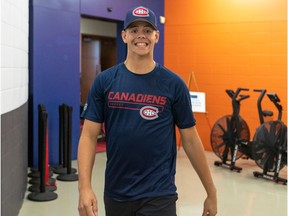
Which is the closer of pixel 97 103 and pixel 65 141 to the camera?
pixel 97 103

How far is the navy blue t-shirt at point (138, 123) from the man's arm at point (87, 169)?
6 centimetres

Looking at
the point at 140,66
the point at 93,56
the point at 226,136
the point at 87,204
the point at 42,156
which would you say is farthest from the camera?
the point at 93,56

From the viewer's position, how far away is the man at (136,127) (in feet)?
6.64

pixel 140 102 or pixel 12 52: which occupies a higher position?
pixel 12 52

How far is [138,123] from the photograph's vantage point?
2.02 metres

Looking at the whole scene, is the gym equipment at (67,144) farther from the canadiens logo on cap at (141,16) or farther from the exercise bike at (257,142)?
the canadiens logo on cap at (141,16)

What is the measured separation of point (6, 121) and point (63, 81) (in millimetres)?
3316

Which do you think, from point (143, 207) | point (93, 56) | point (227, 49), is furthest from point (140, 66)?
point (93, 56)

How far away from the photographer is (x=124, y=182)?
2053 mm

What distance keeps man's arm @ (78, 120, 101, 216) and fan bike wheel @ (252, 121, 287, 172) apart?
413 cm

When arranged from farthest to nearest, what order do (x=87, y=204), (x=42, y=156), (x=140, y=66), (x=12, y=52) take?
(x=42, y=156)
(x=12, y=52)
(x=140, y=66)
(x=87, y=204)

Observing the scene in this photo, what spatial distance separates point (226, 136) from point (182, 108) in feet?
15.0

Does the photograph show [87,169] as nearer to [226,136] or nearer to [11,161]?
[11,161]

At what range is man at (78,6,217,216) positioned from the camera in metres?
2.02
